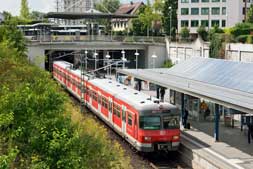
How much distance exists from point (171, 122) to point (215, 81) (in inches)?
282

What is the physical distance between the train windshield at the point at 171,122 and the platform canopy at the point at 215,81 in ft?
5.94

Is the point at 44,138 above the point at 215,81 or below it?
below

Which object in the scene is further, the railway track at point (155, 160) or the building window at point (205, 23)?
the building window at point (205, 23)

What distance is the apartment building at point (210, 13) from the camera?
8331 centimetres

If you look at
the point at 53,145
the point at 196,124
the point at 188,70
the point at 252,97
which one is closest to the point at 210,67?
the point at 188,70

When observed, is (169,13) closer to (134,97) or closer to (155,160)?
(134,97)

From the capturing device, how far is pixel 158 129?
2311 centimetres

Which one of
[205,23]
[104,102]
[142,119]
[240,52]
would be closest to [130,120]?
[142,119]

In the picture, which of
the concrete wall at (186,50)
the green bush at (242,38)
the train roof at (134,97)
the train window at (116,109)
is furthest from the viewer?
the concrete wall at (186,50)

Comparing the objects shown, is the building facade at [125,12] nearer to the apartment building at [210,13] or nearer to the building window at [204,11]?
the apartment building at [210,13]

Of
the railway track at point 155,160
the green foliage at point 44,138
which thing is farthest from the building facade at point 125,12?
the green foliage at point 44,138

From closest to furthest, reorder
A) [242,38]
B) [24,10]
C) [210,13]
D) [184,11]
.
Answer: [242,38] < [210,13] < [184,11] < [24,10]

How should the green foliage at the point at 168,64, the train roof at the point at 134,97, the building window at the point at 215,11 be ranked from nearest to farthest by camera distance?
the train roof at the point at 134,97
the green foliage at the point at 168,64
the building window at the point at 215,11

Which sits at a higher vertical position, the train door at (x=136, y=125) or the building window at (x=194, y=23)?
the building window at (x=194, y=23)
